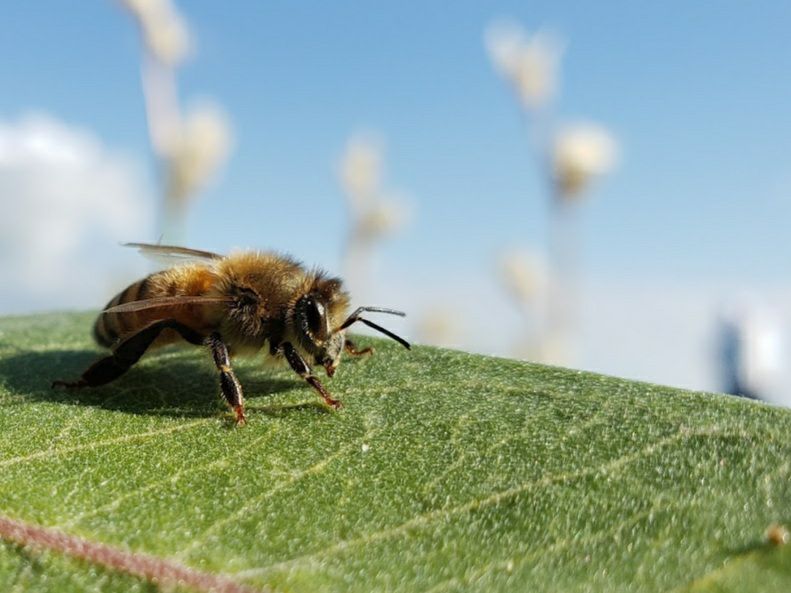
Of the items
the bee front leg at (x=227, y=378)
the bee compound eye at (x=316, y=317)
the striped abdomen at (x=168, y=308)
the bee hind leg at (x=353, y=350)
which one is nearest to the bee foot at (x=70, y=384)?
the striped abdomen at (x=168, y=308)

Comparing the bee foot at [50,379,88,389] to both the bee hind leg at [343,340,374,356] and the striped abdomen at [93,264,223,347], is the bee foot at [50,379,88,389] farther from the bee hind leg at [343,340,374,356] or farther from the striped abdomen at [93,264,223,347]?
the bee hind leg at [343,340,374,356]

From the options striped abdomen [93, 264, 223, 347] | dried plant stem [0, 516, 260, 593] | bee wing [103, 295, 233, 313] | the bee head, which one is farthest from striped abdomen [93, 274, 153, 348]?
dried plant stem [0, 516, 260, 593]

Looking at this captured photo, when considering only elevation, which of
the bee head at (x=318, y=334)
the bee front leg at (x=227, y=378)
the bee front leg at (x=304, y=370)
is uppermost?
the bee head at (x=318, y=334)

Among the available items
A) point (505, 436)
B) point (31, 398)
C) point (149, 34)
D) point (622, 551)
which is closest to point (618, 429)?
point (505, 436)

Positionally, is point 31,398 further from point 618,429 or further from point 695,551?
point 695,551

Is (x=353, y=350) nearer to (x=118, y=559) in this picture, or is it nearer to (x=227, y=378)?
(x=227, y=378)

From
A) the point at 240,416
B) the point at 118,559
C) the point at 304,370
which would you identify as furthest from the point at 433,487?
the point at 304,370

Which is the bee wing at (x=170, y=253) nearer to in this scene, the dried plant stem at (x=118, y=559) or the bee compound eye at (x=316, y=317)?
the bee compound eye at (x=316, y=317)
